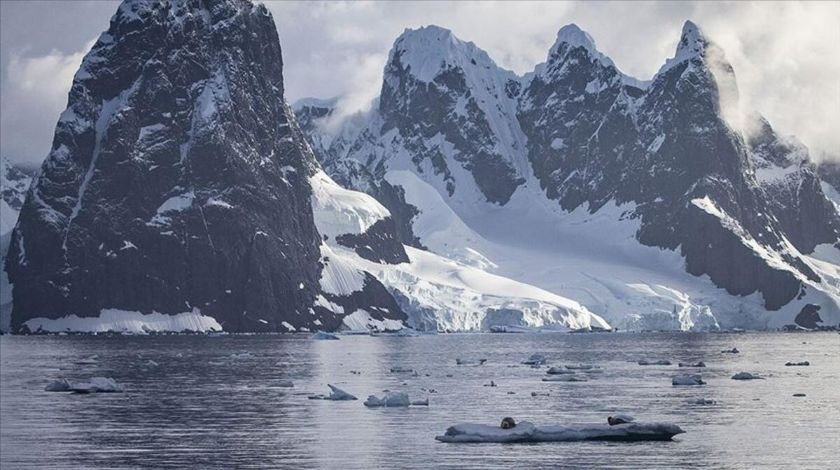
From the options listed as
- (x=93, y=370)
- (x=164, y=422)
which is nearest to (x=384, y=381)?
(x=93, y=370)

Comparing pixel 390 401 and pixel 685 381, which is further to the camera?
pixel 685 381

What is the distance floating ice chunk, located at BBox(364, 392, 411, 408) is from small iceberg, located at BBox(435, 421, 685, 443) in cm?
2717

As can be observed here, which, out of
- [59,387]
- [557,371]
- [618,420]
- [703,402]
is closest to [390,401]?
[703,402]

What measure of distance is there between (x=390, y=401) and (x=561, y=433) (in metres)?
30.2

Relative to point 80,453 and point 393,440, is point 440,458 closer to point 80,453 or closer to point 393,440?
point 393,440

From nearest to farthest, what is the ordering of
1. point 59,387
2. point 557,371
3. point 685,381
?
1. point 59,387
2. point 685,381
3. point 557,371

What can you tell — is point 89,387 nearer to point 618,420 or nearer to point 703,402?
point 703,402

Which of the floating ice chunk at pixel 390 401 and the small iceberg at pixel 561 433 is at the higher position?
the floating ice chunk at pixel 390 401

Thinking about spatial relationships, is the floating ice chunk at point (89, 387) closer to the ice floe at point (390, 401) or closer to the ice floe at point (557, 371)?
the ice floe at point (390, 401)

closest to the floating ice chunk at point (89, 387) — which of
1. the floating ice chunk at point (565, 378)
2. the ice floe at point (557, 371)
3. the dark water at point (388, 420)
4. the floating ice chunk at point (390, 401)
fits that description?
the dark water at point (388, 420)

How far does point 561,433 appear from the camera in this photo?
344 feet

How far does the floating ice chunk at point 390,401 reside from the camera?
13275 centimetres

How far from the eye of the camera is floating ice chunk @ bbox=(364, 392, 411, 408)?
133 meters

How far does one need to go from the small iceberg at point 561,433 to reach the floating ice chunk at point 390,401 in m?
27.2
